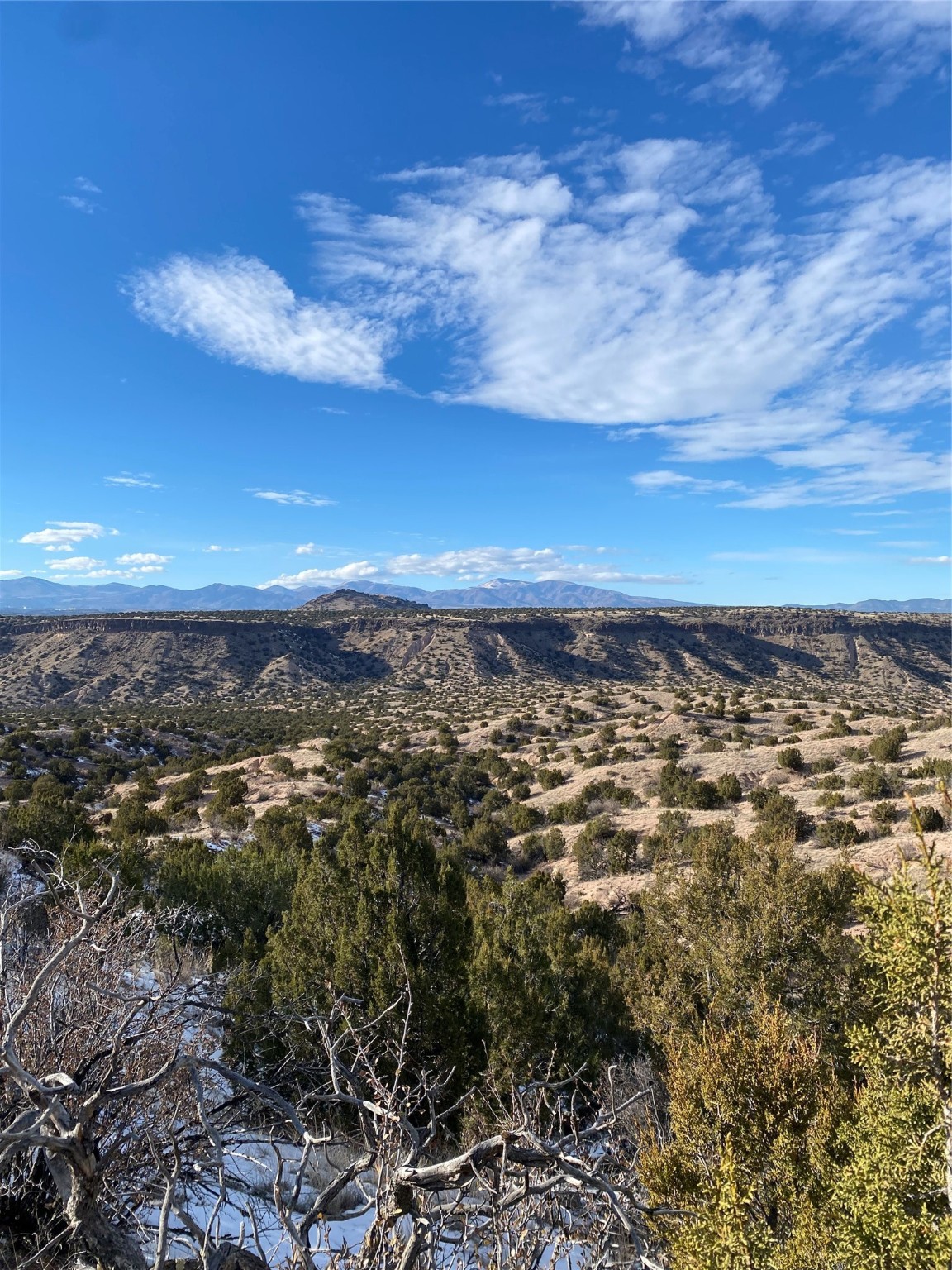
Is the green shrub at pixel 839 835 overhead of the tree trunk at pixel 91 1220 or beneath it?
beneath

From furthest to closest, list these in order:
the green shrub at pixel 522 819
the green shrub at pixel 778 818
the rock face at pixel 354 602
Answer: the rock face at pixel 354 602, the green shrub at pixel 522 819, the green shrub at pixel 778 818

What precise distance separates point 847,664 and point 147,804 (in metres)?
82.0

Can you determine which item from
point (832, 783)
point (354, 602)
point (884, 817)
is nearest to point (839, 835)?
point (884, 817)

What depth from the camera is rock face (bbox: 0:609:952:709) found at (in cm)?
7006

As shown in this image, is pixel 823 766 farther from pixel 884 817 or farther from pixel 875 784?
pixel 884 817

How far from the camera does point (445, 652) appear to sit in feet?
278

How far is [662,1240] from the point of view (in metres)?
4.74

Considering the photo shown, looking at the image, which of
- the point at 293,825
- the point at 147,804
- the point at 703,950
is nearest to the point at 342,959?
the point at 703,950

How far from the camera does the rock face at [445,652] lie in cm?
7006

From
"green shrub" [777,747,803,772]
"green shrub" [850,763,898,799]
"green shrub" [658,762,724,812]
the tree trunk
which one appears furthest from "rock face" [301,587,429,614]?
the tree trunk

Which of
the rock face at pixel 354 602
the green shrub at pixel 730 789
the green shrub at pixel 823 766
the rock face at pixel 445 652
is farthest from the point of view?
the rock face at pixel 354 602

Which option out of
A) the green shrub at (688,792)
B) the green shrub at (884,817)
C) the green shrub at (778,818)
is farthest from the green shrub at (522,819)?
the green shrub at (884,817)

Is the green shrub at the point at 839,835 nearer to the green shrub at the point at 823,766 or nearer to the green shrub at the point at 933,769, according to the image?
the green shrub at the point at 933,769

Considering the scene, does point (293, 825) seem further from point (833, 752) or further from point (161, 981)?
point (833, 752)
